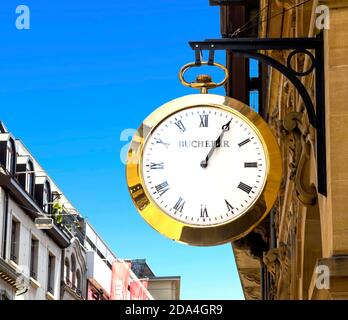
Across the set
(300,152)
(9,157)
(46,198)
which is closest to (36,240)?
(46,198)

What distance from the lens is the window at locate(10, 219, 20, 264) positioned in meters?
44.7

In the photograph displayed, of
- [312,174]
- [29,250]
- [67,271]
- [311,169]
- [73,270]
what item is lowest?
[312,174]

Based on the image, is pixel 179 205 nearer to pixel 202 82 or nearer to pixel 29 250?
pixel 202 82

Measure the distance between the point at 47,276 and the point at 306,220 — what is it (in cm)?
3944

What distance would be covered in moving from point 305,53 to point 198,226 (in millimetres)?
1875

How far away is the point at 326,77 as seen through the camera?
29.7ft

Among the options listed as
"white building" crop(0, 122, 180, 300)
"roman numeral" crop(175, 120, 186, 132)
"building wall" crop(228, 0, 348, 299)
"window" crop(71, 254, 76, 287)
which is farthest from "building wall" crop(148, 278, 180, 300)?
"roman numeral" crop(175, 120, 186, 132)

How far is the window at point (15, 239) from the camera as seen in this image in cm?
4467

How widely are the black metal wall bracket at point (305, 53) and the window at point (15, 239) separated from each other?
36.0m

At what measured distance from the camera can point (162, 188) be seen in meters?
8.80

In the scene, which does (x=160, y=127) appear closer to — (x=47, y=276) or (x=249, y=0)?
(x=249, y=0)

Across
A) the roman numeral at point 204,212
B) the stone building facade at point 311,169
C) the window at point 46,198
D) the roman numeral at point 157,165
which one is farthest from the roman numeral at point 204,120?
the window at point 46,198

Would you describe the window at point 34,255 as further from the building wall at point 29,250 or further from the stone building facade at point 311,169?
the stone building facade at point 311,169
